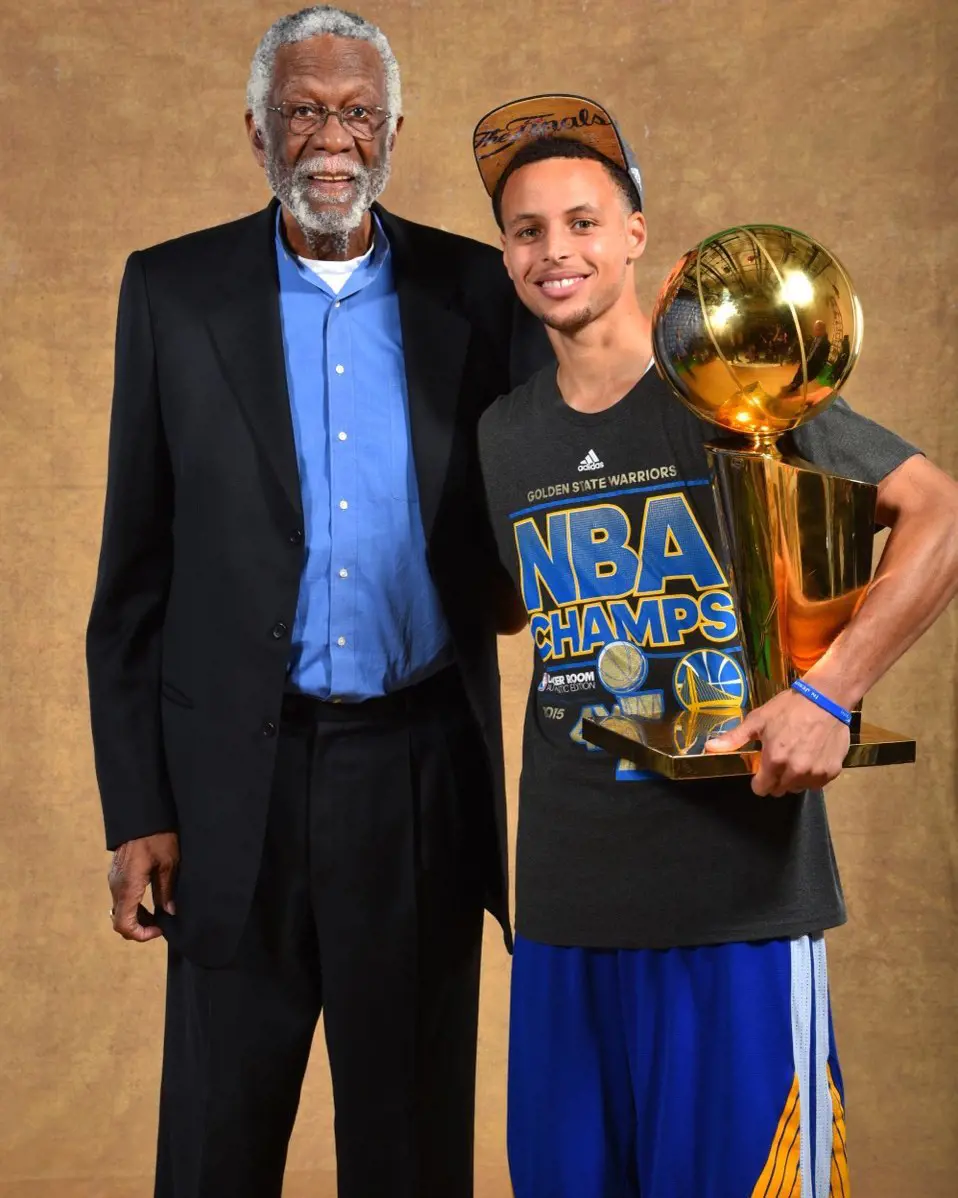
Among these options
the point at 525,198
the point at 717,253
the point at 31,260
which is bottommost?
the point at 717,253

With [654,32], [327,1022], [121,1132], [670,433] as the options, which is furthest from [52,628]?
[670,433]

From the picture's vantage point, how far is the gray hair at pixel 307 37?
1.93m

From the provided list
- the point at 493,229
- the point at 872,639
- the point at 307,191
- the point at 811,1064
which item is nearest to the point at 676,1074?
the point at 811,1064

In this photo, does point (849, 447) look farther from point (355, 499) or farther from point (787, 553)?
point (355, 499)

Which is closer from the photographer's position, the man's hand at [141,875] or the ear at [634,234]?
the ear at [634,234]

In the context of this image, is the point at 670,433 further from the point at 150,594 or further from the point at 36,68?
the point at 36,68

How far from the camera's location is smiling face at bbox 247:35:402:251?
1.93 m

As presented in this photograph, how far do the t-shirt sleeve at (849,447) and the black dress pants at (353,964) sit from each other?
0.64 m

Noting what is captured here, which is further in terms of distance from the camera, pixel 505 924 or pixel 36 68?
pixel 36 68

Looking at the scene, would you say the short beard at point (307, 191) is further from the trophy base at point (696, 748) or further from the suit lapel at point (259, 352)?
the trophy base at point (696, 748)

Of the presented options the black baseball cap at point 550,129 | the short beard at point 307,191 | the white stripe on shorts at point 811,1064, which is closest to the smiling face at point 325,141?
the short beard at point 307,191

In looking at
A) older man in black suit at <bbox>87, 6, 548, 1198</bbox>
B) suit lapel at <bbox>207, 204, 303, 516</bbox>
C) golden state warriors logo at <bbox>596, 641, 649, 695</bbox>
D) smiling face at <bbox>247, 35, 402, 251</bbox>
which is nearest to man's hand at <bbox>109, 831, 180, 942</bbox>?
older man in black suit at <bbox>87, 6, 548, 1198</bbox>

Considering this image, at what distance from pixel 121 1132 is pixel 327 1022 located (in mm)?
1524

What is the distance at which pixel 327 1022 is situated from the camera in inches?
79.1
